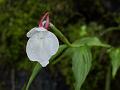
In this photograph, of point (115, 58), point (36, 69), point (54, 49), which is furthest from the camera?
point (115, 58)

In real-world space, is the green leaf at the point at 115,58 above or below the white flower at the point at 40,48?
below

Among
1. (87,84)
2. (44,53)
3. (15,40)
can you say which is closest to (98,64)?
(87,84)

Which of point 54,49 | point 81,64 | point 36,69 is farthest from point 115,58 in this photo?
point 54,49

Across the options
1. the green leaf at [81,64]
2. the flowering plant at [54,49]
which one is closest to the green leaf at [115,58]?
the flowering plant at [54,49]

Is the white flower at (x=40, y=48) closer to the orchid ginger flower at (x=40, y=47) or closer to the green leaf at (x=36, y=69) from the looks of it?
the orchid ginger flower at (x=40, y=47)

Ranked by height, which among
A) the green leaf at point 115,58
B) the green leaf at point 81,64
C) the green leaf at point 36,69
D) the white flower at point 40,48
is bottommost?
the green leaf at point 115,58

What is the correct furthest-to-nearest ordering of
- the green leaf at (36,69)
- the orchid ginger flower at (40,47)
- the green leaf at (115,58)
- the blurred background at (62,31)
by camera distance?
the blurred background at (62,31), the green leaf at (115,58), the green leaf at (36,69), the orchid ginger flower at (40,47)

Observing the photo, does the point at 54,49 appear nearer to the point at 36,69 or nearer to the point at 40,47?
the point at 40,47
